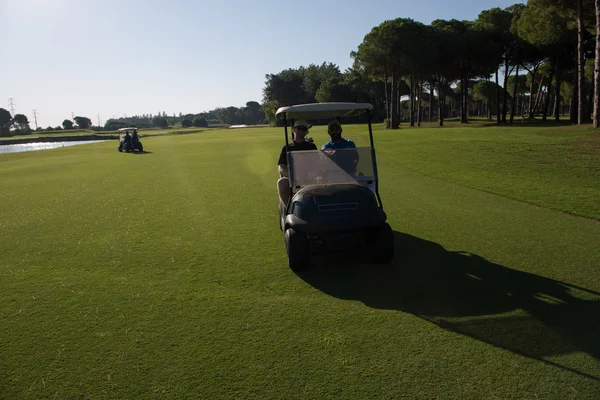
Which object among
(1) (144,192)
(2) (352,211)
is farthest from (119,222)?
(2) (352,211)

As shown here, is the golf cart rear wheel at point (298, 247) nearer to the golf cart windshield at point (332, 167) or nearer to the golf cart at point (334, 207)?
the golf cart at point (334, 207)

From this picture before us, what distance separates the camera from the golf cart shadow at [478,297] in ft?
11.0

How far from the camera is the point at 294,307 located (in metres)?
4.02

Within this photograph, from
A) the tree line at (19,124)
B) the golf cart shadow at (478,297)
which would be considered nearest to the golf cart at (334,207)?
the golf cart shadow at (478,297)

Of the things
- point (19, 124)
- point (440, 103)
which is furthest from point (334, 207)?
point (19, 124)

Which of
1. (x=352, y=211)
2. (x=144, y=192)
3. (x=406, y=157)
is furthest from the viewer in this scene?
(x=406, y=157)

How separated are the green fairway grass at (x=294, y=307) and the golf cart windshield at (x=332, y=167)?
42.6 inches

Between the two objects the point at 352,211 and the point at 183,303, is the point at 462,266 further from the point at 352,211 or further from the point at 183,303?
the point at 183,303

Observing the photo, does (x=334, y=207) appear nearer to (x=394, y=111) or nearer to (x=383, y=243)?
(x=383, y=243)

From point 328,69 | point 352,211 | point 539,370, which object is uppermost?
point 328,69

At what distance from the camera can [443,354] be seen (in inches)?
124

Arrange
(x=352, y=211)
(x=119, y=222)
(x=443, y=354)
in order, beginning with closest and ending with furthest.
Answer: (x=443, y=354) → (x=352, y=211) → (x=119, y=222)

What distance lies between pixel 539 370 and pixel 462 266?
7.10 ft

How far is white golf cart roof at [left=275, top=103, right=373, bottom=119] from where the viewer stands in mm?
5418
